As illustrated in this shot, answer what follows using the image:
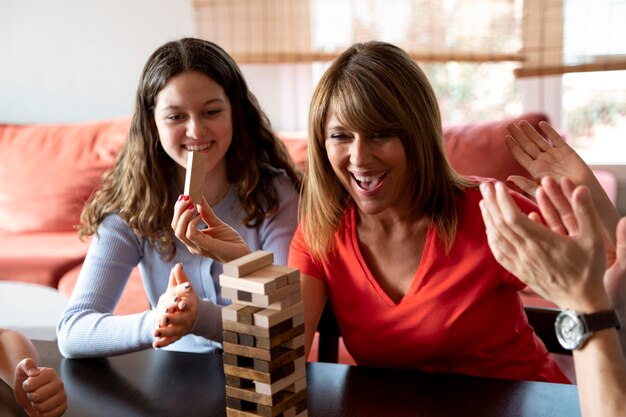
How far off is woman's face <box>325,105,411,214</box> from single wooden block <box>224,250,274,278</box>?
38 centimetres

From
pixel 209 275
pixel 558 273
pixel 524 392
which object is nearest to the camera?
pixel 558 273

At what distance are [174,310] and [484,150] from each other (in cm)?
163

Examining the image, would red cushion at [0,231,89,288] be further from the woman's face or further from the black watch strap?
the black watch strap

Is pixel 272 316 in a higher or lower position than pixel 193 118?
lower

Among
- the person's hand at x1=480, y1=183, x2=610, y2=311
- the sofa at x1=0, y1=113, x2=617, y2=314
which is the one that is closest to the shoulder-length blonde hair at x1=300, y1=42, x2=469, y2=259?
the person's hand at x1=480, y1=183, x2=610, y2=311

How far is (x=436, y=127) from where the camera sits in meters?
1.46

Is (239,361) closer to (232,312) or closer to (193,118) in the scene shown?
(232,312)

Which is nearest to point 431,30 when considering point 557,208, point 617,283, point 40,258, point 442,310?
point 40,258

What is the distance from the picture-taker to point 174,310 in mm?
1315

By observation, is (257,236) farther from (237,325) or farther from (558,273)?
(558,273)

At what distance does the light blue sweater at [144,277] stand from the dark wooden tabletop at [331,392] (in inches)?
2.7

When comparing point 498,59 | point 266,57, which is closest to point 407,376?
point 498,59

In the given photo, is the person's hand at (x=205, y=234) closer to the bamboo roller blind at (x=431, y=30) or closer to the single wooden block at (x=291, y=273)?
the single wooden block at (x=291, y=273)

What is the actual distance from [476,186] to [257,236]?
1.84 ft
